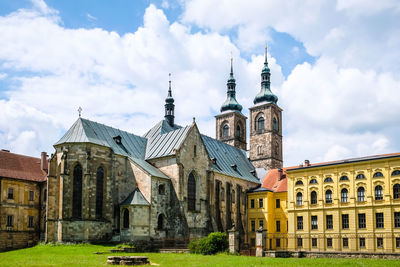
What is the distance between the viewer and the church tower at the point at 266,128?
77188 mm

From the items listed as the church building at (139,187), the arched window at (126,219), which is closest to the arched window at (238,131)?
the church building at (139,187)

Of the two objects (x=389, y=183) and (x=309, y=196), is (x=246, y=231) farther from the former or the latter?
(x=389, y=183)

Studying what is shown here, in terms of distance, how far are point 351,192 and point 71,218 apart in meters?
28.8

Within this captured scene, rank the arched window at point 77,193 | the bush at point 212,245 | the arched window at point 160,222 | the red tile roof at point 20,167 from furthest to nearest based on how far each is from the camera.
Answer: the red tile roof at point 20,167 → the arched window at point 160,222 → the arched window at point 77,193 → the bush at point 212,245

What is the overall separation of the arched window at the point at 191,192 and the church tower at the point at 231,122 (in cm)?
3008

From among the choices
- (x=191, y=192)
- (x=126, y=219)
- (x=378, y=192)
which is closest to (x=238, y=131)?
(x=191, y=192)

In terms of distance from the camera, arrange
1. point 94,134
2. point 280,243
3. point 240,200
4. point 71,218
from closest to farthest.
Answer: point 71,218 → point 94,134 → point 280,243 → point 240,200

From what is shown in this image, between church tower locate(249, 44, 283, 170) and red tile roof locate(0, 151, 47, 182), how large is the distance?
37.5 meters

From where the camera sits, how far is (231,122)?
271 ft

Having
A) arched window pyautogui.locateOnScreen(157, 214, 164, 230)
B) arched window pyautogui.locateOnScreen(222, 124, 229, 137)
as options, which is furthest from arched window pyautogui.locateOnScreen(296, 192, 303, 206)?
arched window pyautogui.locateOnScreen(222, 124, 229, 137)

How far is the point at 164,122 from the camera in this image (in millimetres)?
58594

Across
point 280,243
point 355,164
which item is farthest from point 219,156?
point 355,164

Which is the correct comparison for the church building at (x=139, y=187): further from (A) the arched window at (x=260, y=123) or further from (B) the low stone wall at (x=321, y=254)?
(A) the arched window at (x=260, y=123)

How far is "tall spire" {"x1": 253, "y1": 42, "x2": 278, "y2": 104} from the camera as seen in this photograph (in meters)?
81.0
